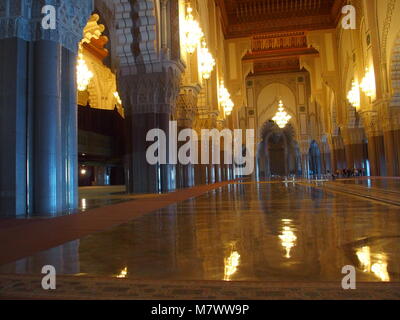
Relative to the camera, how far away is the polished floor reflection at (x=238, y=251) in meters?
1.81

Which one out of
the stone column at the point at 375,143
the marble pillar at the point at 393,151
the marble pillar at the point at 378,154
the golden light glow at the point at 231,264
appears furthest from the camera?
the marble pillar at the point at 378,154

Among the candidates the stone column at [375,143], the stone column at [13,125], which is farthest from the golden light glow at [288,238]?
the stone column at [375,143]

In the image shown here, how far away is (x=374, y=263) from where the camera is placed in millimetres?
1918

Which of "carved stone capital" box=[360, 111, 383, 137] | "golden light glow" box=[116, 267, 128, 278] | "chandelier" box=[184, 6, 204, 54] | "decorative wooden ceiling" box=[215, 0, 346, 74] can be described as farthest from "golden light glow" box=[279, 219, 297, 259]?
"decorative wooden ceiling" box=[215, 0, 346, 74]

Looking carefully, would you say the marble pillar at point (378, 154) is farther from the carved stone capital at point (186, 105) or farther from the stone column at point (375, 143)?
the carved stone capital at point (186, 105)

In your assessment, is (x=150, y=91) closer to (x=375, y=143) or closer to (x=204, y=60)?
(x=204, y=60)

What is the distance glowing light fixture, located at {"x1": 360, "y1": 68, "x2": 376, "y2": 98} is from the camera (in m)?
15.9

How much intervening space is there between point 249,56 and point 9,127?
74.7 feet

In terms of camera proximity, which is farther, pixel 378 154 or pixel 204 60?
pixel 378 154

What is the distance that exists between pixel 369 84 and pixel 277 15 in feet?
26.1

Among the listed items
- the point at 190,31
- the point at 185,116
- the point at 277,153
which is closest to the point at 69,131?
the point at 190,31

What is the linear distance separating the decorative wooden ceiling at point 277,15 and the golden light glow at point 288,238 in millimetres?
18948

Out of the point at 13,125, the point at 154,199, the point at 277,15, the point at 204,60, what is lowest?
the point at 154,199

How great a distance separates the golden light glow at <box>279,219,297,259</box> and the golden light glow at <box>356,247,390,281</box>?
1.41ft
